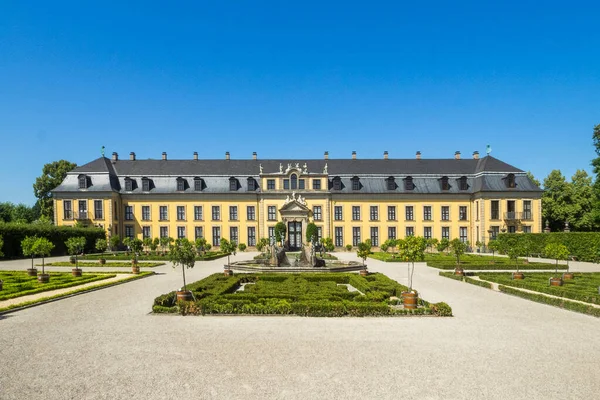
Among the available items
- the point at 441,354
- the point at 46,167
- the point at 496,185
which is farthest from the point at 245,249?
the point at 441,354

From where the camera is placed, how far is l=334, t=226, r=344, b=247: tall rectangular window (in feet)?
176

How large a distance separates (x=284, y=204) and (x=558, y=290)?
1476 inches

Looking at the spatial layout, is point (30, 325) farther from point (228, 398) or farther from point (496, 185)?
point (496, 185)

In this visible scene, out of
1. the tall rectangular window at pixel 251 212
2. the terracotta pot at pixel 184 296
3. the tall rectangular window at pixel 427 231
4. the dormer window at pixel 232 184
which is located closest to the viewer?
the terracotta pot at pixel 184 296

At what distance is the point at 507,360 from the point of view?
9.15 meters

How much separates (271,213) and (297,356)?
144ft

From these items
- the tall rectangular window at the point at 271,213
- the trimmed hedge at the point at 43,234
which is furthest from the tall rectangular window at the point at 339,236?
the trimmed hedge at the point at 43,234

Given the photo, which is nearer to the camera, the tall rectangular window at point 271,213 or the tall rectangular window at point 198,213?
the tall rectangular window at point 271,213

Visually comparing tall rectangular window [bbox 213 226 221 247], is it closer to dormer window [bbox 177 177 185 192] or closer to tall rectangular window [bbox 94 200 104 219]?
dormer window [bbox 177 177 185 192]

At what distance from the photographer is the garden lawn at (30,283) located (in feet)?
57.8

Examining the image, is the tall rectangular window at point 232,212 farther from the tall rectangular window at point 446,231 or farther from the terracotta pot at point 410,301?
the terracotta pot at point 410,301

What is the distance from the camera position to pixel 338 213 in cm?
5369

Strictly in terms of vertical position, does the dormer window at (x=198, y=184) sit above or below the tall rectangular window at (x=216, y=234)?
above

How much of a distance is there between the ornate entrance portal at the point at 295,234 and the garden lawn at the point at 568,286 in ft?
99.7
